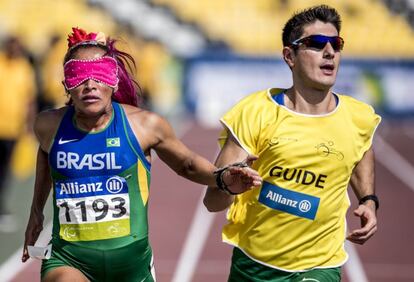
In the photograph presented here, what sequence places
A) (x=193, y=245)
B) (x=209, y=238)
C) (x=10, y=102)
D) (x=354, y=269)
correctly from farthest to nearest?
(x=10, y=102), (x=209, y=238), (x=193, y=245), (x=354, y=269)

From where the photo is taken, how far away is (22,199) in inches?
495

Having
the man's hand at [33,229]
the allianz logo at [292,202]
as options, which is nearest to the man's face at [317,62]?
the allianz logo at [292,202]

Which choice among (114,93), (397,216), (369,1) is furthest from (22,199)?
(369,1)

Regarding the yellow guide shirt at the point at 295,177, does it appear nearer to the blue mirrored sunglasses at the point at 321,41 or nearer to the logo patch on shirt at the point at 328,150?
the logo patch on shirt at the point at 328,150

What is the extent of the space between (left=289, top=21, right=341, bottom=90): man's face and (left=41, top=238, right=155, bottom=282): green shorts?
1.11m

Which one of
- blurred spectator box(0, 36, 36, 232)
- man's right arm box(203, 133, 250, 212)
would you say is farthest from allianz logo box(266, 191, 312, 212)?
blurred spectator box(0, 36, 36, 232)

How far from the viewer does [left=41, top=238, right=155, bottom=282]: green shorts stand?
4688 millimetres

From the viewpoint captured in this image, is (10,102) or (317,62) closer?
(317,62)

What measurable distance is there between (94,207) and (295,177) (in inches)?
37.6

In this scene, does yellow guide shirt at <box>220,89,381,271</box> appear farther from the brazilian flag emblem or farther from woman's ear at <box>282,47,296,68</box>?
the brazilian flag emblem

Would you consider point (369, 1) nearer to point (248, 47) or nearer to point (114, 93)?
point (248, 47)

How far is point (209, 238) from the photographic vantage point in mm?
10711

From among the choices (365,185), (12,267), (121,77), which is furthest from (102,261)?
(12,267)

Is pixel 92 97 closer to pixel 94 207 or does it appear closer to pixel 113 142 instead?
pixel 113 142
